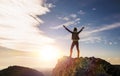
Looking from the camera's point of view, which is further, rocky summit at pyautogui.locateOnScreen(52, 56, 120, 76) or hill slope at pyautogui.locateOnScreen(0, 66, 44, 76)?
hill slope at pyautogui.locateOnScreen(0, 66, 44, 76)

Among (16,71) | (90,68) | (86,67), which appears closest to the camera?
(90,68)

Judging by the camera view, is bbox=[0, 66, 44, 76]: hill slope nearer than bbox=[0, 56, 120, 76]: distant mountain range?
No

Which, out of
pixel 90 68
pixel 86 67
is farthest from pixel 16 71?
pixel 90 68

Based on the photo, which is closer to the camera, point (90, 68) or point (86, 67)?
point (90, 68)

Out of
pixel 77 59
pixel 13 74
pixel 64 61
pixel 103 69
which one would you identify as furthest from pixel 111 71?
pixel 13 74

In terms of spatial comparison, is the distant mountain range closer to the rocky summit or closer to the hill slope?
the rocky summit

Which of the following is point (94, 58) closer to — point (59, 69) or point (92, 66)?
point (92, 66)

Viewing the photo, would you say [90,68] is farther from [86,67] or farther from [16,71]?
[16,71]

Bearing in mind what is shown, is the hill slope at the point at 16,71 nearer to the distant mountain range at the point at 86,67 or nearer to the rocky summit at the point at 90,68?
the distant mountain range at the point at 86,67

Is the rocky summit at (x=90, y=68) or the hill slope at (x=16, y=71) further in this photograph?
the hill slope at (x=16, y=71)

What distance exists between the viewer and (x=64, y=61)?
80.5ft

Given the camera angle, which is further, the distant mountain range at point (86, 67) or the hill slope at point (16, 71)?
the hill slope at point (16, 71)

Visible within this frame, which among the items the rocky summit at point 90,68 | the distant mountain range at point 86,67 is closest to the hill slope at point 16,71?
the distant mountain range at point 86,67

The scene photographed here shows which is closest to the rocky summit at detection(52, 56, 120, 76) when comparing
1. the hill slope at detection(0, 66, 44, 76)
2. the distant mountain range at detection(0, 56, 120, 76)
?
the distant mountain range at detection(0, 56, 120, 76)
